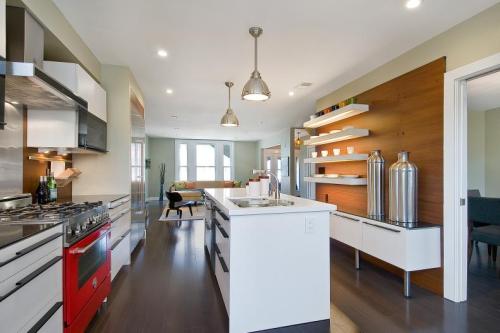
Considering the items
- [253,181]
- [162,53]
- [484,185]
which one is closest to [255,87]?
[253,181]

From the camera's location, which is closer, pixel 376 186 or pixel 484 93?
pixel 376 186

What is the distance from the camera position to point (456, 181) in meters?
2.50

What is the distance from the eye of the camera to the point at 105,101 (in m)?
3.40

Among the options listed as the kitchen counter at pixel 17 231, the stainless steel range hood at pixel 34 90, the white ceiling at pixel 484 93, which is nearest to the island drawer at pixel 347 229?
the white ceiling at pixel 484 93

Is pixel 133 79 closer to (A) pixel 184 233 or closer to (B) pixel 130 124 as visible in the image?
(B) pixel 130 124

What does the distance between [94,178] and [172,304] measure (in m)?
2.00

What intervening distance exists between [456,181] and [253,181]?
2.02 meters

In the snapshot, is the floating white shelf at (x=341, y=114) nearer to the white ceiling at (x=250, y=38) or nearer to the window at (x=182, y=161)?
the white ceiling at (x=250, y=38)

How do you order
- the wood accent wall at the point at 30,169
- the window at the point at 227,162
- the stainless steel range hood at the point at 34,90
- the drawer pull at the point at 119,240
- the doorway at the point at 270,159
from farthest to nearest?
the window at the point at 227,162 → the doorway at the point at 270,159 → the drawer pull at the point at 119,240 → the wood accent wall at the point at 30,169 → the stainless steel range hood at the point at 34,90

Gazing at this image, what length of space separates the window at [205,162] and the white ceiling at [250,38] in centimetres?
771

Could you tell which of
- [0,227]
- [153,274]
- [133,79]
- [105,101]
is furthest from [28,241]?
[133,79]

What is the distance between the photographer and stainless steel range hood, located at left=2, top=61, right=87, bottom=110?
5.10 feet

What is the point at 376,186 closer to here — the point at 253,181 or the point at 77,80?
the point at 253,181

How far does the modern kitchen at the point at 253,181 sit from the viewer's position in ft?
6.33
